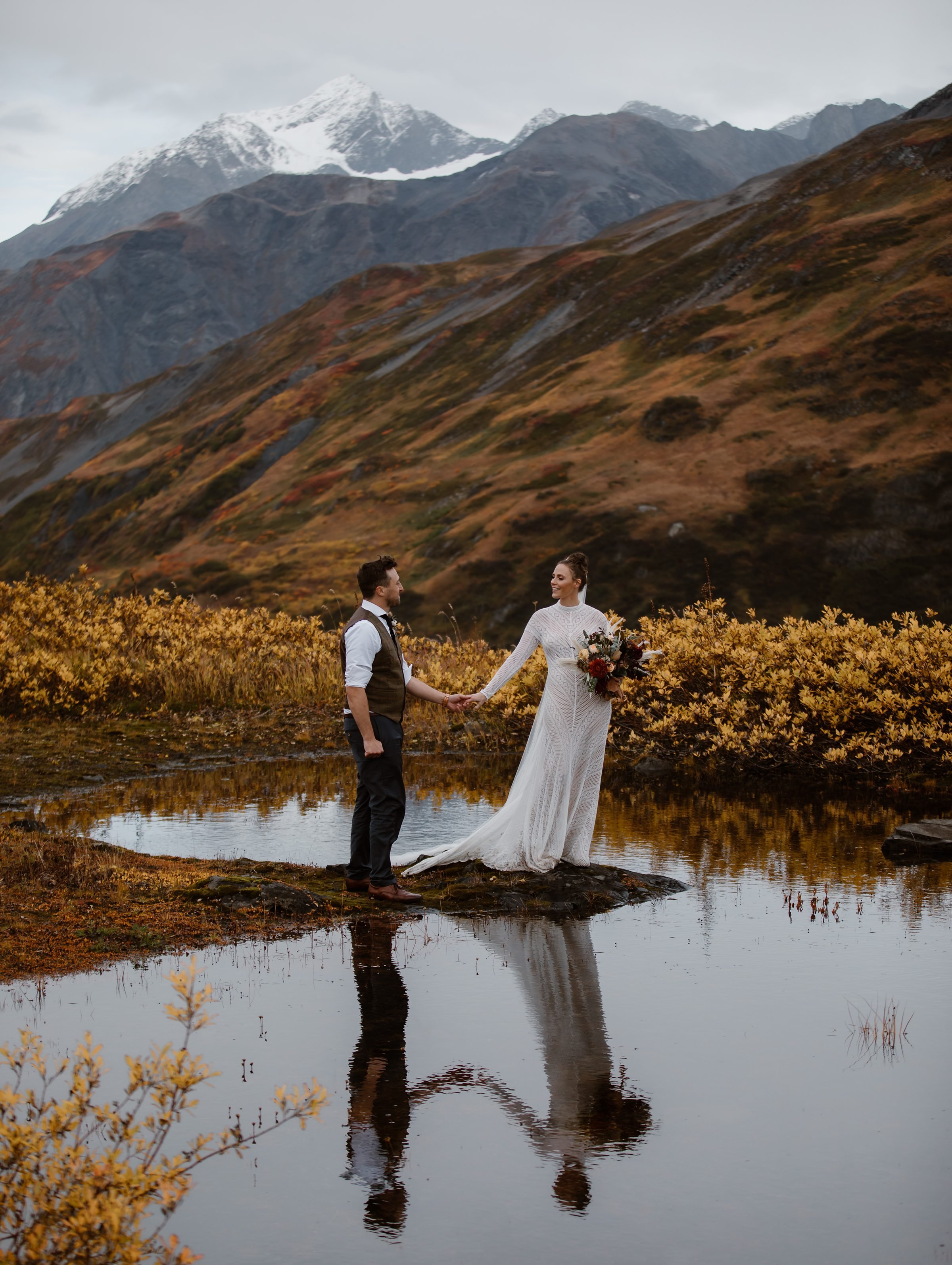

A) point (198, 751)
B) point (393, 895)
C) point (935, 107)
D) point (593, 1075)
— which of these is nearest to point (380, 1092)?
point (593, 1075)

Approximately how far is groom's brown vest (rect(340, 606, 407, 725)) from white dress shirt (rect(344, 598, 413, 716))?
0.24ft

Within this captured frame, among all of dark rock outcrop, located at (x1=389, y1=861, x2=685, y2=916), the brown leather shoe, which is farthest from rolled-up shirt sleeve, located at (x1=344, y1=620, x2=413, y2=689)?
dark rock outcrop, located at (x1=389, y1=861, x2=685, y2=916)

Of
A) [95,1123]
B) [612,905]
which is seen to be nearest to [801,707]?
[612,905]

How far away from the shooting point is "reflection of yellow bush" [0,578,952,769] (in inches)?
536

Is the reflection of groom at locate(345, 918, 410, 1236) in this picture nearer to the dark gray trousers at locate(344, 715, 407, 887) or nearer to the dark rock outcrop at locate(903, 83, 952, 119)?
the dark gray trousers at locate(344, 715, 407, 887)

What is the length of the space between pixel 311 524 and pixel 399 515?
7.11 m

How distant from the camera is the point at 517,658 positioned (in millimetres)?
9328

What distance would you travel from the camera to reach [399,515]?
55.3 metres

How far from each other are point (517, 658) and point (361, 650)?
5.45 ft

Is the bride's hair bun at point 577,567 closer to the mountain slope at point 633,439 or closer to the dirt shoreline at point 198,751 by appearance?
the dirt shoreline at point 198,751

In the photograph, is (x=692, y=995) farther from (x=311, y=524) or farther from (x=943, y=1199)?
(x=311, y=524)

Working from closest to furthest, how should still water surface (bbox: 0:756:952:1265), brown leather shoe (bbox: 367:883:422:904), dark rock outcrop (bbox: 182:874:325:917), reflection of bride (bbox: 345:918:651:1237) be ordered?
still water surface (bbox: 0:756:952:1265) → reflection of bride (bbox: 345:918:651:1237) → dark rock outcrop (bbox: 182:874:325:917) → brown leather shoe (bbox: 367:883:422:904)

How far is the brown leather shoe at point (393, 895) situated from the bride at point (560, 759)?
0.75m

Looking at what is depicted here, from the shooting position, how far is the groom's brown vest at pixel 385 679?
8281 mm
